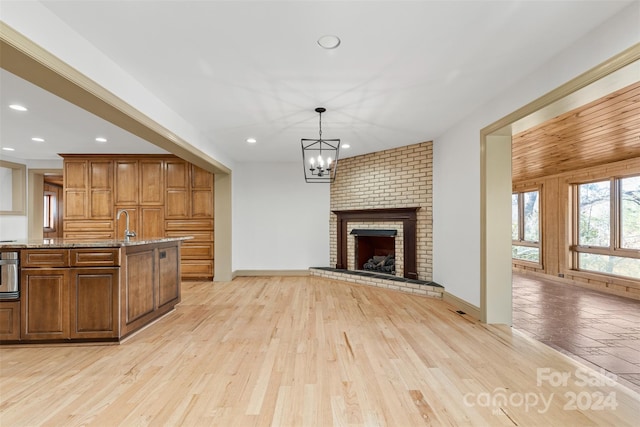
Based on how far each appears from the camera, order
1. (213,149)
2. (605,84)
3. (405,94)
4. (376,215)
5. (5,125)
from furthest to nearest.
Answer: (376,215) < (213,149) < (5,125) < (405,94) < (605,84)

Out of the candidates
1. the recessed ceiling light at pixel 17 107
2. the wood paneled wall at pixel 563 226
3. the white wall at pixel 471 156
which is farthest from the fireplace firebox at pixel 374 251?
the recessed ceiling light at pixel 17 107

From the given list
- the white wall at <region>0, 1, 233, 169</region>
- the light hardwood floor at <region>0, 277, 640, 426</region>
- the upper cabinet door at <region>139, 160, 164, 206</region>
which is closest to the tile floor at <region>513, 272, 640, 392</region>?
the light hardwood floor at <region>0, 277, 640, 426</region>

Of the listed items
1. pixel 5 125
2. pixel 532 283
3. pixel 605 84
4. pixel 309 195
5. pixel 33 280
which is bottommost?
pixel 532 283

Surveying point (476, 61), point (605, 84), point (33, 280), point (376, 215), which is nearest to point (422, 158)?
point (376, 215)

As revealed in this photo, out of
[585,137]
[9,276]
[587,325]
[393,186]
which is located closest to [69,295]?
[9,276]

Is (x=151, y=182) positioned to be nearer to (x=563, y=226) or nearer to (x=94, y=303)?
(x=94, y=303)

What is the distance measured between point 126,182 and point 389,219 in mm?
5163

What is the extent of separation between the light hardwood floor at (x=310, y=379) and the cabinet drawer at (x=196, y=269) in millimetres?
2451

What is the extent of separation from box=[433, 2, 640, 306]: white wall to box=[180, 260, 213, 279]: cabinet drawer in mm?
4314

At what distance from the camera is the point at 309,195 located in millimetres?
6605

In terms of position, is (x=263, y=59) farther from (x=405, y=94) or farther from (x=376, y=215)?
(x=376, y=215)

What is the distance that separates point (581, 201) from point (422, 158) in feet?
12.0

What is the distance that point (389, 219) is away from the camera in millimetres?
5602

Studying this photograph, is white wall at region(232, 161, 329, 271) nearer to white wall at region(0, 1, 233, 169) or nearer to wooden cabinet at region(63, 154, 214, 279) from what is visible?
wooden cabinet at region(63, 154, 214, 279)
